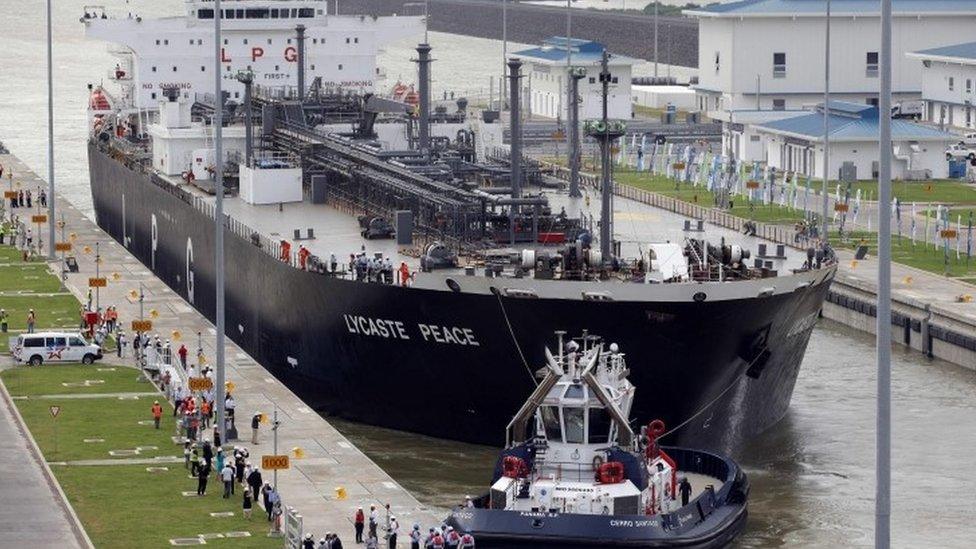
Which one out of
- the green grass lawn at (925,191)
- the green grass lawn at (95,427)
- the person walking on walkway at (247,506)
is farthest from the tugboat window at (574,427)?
the green grass lawn at (925,191)

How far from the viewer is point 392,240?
62.9m

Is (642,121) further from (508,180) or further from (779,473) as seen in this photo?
(779,473)

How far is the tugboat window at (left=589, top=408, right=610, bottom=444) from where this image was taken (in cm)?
4197

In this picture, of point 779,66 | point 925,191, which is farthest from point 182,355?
point 779,66

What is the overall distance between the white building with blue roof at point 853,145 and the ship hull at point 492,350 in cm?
4510

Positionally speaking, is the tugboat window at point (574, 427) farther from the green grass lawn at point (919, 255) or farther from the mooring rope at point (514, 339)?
the green grass lawn at point (919, 255)

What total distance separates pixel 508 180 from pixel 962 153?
43.2 m

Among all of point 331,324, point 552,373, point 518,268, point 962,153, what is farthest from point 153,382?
point 962,153

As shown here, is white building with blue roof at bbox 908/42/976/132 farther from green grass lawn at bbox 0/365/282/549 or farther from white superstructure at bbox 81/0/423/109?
green grass lawn at bbox 0/365/282/549

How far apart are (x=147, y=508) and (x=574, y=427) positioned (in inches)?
318

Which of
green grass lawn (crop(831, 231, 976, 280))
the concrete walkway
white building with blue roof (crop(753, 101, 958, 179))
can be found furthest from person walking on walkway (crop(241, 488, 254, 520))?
white building with blue roof (crop(753, 101, 958, 179))

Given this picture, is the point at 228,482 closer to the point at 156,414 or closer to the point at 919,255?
the point at 156,414

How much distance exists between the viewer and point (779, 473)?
2074 inches

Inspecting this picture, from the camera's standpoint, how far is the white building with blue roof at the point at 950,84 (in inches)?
4675
